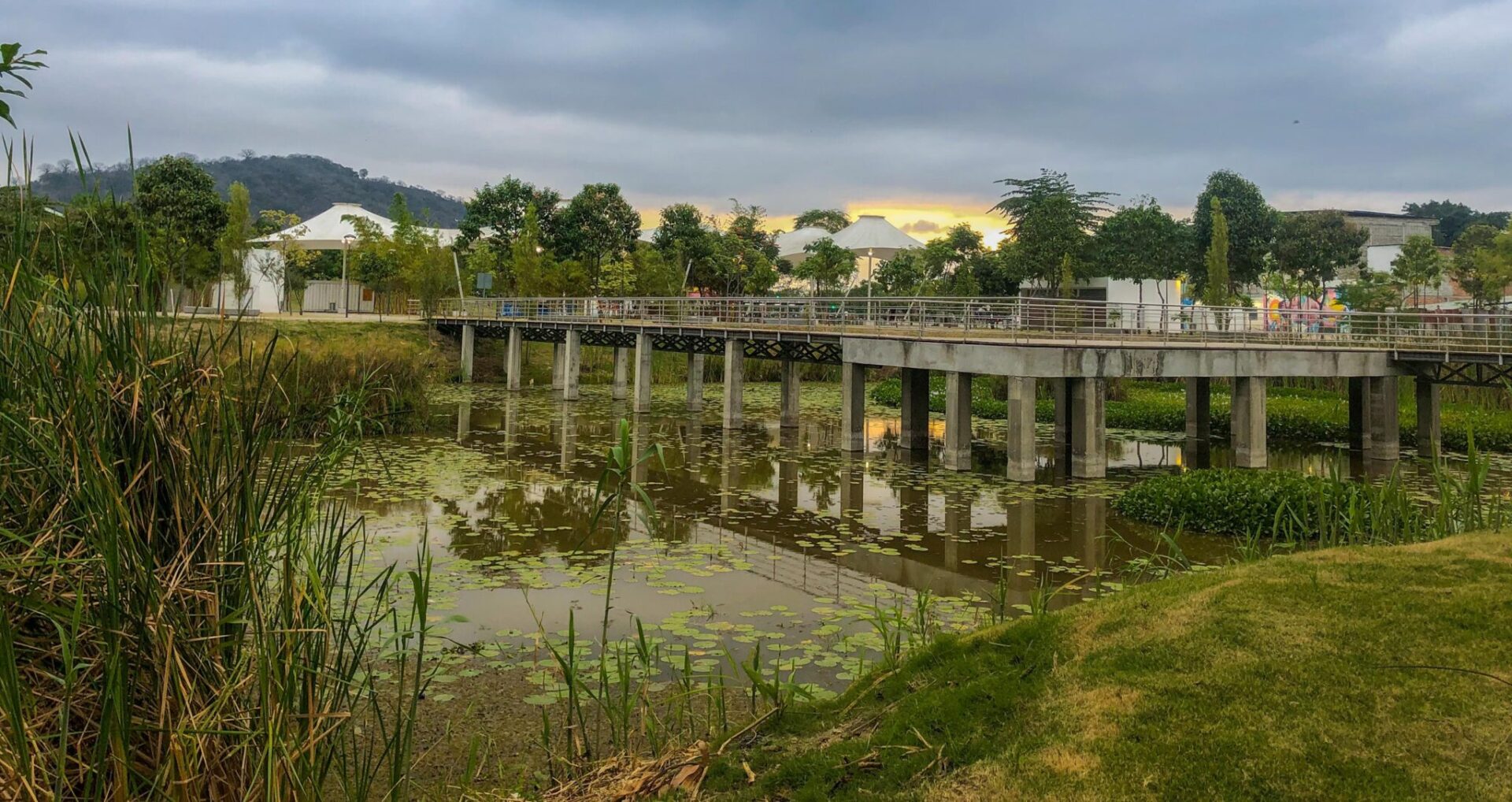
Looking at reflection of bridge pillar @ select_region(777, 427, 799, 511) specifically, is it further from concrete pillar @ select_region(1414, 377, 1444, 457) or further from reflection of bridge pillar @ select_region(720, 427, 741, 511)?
concrete pillar @ select_region(1414, 377, 1444, 457)

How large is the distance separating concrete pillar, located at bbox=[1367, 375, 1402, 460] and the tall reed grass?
18.6 metres

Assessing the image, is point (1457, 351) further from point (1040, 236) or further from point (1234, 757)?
point (1040, 236)

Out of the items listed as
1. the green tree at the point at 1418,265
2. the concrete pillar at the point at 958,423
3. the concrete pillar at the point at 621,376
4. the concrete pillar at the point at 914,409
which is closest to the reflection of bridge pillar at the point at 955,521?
the concrete pillar at the point at 958,423

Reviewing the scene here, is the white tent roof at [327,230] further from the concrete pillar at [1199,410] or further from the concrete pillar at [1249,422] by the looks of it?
the concrete pillar at [1249,422]

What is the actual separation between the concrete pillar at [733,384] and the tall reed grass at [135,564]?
16.6 metres

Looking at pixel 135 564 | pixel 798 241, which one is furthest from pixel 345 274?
pixel 135 564

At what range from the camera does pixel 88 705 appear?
8.92 feet

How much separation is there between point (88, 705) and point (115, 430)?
820 mm

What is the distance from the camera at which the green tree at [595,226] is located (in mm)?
41969

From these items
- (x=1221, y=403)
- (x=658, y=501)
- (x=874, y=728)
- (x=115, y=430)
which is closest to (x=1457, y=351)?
(x=1221, y=403)

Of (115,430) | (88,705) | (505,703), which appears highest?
(115,430)

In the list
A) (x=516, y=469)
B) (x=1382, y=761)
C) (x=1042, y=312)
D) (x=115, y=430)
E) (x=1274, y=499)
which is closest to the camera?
(x=115, y=430)

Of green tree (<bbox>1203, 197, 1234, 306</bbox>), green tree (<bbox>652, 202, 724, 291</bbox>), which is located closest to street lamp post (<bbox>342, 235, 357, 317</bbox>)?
green tree (<bbox>652, 202, 724, 291</bbox>)

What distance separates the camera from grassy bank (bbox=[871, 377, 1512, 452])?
17453 mm
